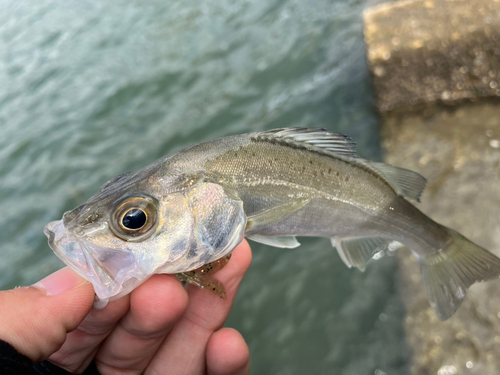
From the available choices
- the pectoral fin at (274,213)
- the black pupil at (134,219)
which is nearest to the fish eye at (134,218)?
the black pupil at (134,219)

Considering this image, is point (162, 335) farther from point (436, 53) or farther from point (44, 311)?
point (436, 53)

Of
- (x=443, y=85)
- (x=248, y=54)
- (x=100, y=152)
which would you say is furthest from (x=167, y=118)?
(x=443, y=85)

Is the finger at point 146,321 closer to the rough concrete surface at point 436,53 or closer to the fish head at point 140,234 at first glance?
the fish head at point 140,234

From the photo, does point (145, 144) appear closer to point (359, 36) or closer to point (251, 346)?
point (251, 346)

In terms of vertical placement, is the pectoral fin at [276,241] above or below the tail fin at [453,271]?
above

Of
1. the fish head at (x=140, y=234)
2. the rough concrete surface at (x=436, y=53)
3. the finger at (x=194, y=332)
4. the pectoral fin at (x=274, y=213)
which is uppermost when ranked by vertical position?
the fish head at (x=140, y=234)

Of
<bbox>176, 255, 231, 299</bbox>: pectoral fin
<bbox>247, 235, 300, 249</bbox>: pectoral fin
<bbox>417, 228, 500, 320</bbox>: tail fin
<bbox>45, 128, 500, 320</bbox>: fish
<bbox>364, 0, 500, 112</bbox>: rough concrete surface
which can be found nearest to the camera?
<bbox>45, 128, 500, 320</bbox>: fish

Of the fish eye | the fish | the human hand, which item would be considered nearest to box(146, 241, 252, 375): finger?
the human hand

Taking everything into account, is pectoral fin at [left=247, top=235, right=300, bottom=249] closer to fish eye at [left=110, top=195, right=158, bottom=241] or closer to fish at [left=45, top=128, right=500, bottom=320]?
fish at [left=45, top=128, right=500, bottom=320]
